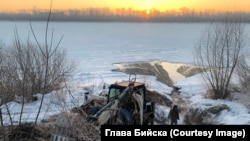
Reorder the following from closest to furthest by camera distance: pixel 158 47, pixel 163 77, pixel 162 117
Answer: pixel 162 117 < pixel 163 77 < pixel 158 47

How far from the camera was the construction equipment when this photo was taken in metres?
9.17

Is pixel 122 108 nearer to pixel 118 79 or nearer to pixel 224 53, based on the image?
pixel 224 53

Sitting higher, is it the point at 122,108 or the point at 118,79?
the point at 122,108

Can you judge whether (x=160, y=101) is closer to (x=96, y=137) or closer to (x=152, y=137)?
(x=96, y=137)

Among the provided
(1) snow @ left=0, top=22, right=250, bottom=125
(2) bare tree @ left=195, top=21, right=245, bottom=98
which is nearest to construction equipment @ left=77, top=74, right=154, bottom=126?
(1) snow @ left=0, top=22, right=250, bottom=125

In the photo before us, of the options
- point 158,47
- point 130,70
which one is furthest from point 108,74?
point 158,47

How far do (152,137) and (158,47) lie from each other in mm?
43592

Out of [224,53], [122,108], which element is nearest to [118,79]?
[224,53]

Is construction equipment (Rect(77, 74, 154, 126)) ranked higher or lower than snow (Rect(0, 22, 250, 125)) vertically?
higher

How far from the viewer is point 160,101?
1998 cm

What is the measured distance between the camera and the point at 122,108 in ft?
34.7

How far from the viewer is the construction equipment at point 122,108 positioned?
9.17 metres

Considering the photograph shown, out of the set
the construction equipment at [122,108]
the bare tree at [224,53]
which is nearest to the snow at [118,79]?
the construction equipment at [122,108]

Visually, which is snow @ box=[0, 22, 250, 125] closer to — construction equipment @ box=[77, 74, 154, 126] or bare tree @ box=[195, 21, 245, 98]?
construction equipment @ box=[77, 74, 154, 126]
